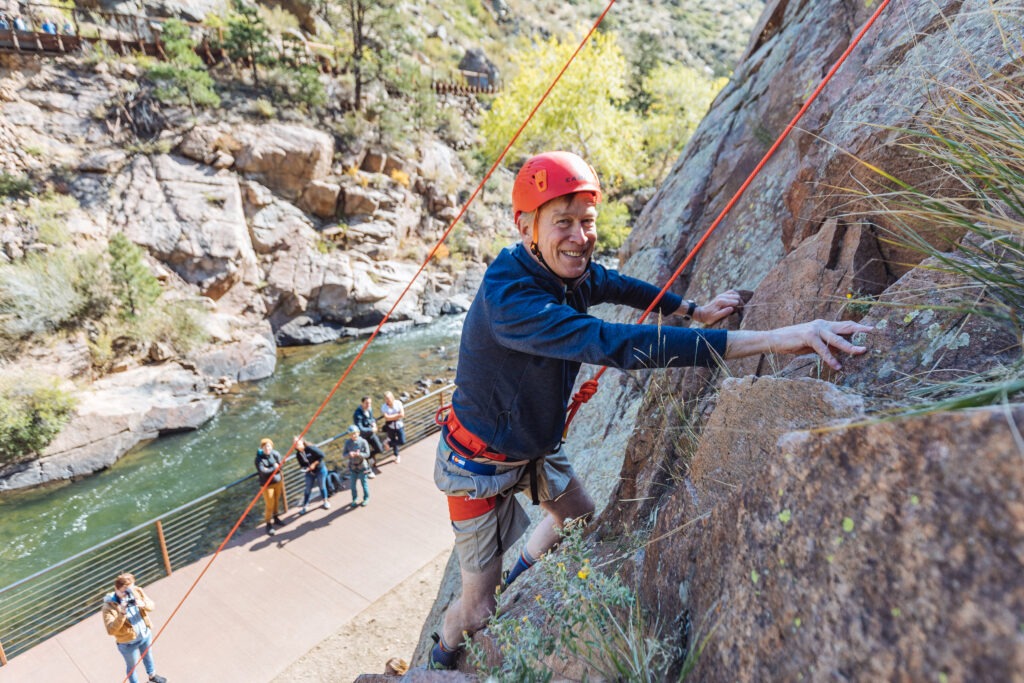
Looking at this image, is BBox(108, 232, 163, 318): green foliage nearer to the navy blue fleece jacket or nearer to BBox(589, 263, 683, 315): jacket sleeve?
the navy blue fleece jacket

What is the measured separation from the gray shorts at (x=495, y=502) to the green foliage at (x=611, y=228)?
25.3m

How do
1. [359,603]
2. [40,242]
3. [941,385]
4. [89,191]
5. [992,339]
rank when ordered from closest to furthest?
[941,385] → [992,339] → [359,603] → [40,242] → [89,191]

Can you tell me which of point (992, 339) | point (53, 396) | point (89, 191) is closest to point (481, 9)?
point (89, 191)

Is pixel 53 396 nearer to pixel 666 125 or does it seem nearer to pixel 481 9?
pixel 666 125

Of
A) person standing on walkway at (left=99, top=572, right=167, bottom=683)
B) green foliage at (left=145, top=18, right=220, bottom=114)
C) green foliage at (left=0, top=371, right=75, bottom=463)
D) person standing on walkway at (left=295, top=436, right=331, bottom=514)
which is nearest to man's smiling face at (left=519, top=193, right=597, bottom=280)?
person standing on walkway at (left=99, top=572, right=167, bottom=683)

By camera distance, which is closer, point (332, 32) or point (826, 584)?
point (826, 584)

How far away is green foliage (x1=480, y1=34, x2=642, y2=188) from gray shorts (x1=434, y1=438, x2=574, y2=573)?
2507cm

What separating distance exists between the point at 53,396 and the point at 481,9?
45.4 metres

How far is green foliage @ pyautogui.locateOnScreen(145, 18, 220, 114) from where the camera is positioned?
21.4 meters

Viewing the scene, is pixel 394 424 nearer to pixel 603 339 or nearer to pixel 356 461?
pixel 356 461

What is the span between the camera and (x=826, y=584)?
124 centimetres

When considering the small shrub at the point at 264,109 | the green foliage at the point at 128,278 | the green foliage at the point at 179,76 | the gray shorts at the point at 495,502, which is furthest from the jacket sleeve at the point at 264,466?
the small shrub at the point at 264,109

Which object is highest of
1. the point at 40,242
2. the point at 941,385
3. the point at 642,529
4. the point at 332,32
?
the point at 332,32

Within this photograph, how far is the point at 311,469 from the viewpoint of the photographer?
9070 millimetres
